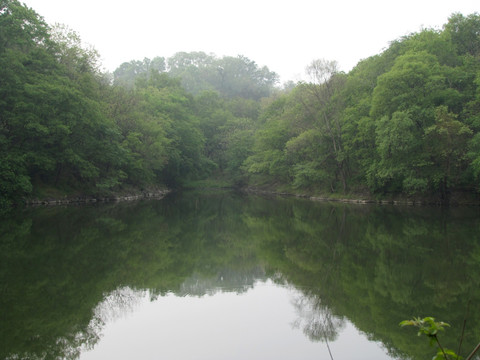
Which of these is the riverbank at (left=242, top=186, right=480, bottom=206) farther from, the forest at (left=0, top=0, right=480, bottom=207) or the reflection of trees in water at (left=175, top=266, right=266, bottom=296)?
the reflection of trees in water at (left=175, top=266, right=266, bottom=296)

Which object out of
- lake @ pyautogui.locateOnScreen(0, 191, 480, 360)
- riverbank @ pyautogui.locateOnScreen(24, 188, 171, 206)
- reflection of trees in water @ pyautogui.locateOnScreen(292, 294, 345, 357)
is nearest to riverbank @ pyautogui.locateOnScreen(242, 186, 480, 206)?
riverbank @ pyautogui.locateOnScreen(24, 188, 171, 206)

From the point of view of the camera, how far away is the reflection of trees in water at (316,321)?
275 inches

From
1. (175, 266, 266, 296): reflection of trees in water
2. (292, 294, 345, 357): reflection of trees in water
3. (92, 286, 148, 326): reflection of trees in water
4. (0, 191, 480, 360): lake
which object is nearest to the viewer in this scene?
(0, 191, 480, 360): lake

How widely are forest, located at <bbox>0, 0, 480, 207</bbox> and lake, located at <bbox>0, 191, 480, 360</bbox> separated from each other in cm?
1449

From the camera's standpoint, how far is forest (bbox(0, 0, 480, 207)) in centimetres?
2973

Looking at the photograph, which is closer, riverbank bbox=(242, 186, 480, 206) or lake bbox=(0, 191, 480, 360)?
lake bbox=(0, 191, 480, 360)

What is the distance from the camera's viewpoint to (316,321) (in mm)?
7492

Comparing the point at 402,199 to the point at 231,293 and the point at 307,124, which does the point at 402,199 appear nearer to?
the point at 307,124

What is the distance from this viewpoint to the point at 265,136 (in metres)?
52.9

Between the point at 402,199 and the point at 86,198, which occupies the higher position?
the point at 86,198

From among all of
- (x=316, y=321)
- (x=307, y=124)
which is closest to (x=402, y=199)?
(x=307, y=124)

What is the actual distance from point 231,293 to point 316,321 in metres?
2.53

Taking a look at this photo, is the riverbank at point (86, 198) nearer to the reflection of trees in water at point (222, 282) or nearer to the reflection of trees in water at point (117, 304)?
the reflection of trees in water at point (222, 282)

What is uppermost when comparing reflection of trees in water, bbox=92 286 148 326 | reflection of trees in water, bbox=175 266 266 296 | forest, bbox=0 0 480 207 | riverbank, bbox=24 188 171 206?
forest, bbox=0 0 480 207
